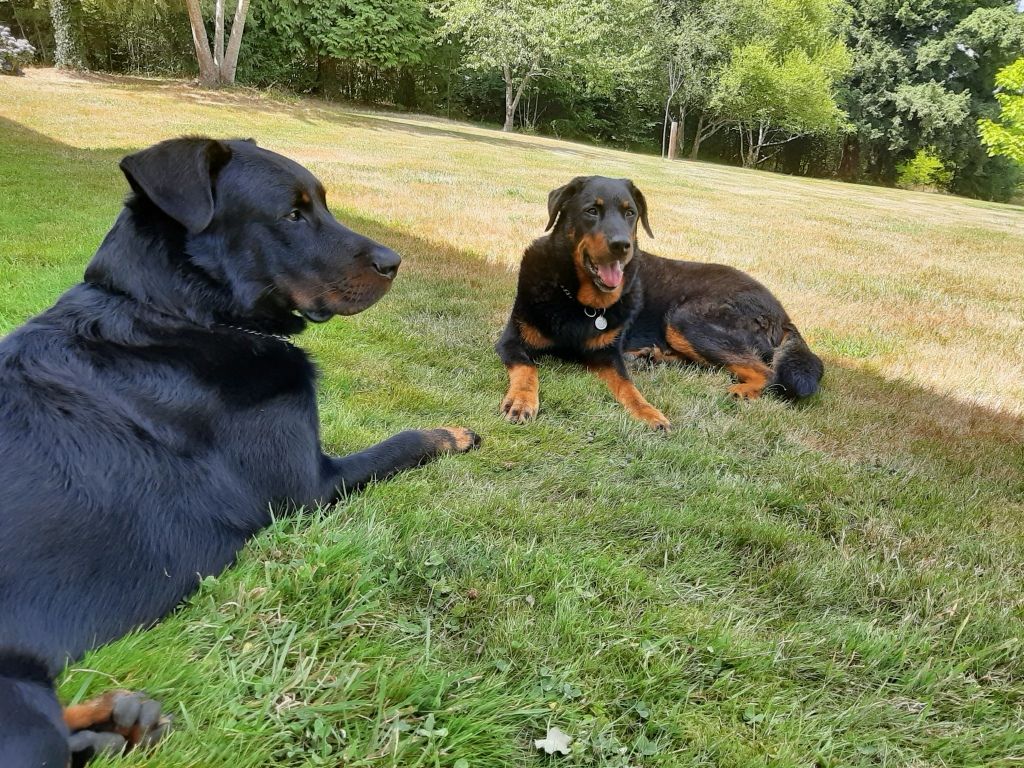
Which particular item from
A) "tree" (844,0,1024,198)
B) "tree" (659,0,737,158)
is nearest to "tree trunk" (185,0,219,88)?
"tree" (659,0,737,158)

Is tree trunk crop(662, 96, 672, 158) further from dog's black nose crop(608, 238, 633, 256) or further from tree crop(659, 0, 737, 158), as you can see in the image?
dog's black nose crop(608, 238, 633, 256)

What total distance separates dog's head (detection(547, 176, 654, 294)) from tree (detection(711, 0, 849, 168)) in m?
33.4

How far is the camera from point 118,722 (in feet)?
4.16

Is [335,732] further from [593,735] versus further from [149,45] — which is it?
[149,45]

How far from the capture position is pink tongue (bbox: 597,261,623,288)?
387cm

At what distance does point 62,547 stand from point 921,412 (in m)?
4.39

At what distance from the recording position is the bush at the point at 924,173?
3503 cm

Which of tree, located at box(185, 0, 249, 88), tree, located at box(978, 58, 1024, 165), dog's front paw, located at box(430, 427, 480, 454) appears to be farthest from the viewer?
tree, located at box(978, 58, 1024, 165)

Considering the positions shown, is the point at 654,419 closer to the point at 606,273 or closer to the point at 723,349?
the point at 606,273

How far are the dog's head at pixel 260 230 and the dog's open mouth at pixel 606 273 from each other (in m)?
1.84

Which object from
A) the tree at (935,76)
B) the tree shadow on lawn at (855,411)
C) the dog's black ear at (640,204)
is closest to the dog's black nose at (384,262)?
the tree shadow on lawn at (855,411)

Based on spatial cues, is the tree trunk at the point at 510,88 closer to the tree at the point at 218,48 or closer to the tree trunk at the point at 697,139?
the tree trunk at the point at 697,139

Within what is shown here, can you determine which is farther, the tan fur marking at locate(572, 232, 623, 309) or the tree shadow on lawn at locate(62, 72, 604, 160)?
the tree shadow on lawn at locate(62, 72, 604, 160)

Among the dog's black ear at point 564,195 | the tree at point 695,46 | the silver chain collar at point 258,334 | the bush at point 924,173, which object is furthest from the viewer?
the bush at point 924,173
